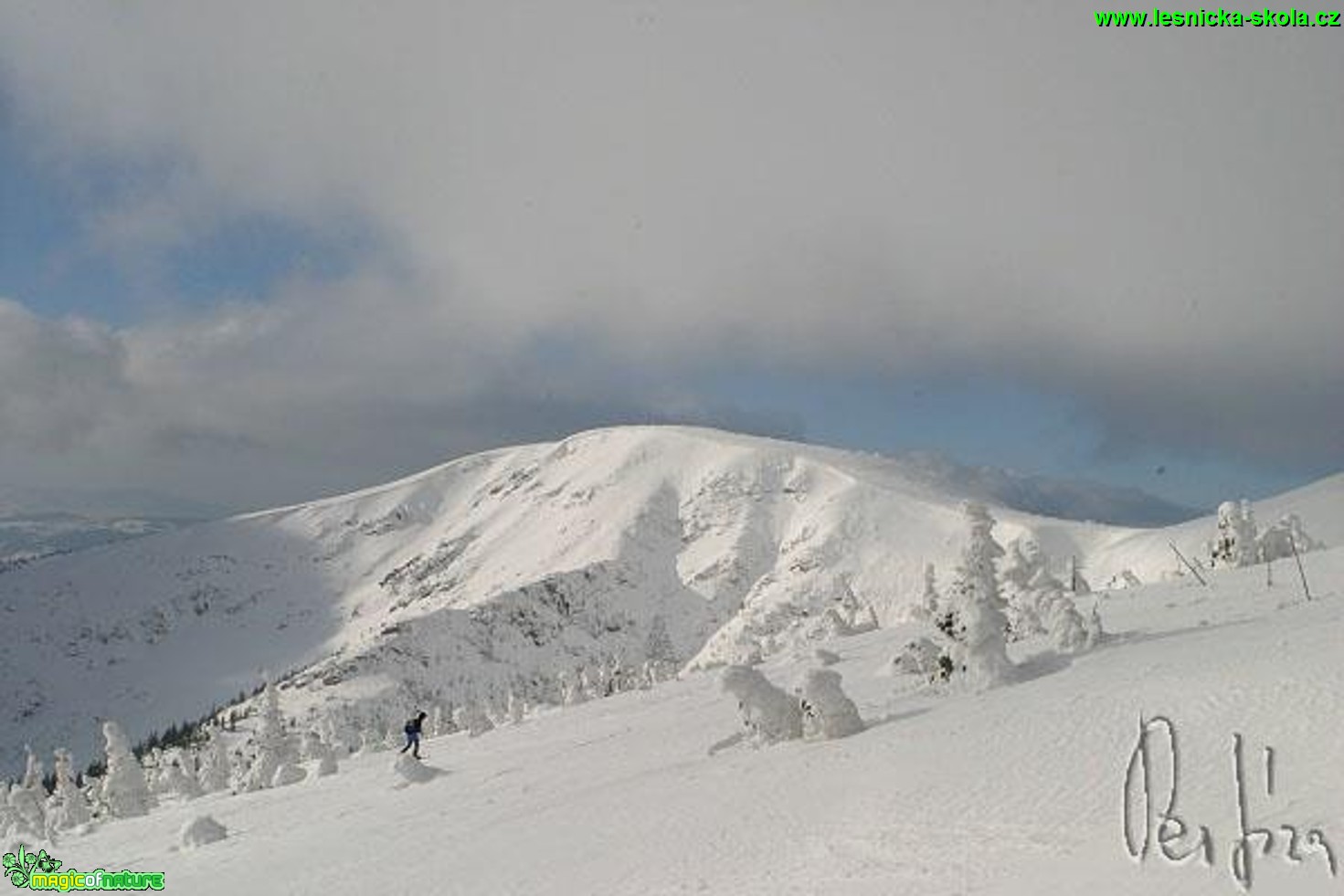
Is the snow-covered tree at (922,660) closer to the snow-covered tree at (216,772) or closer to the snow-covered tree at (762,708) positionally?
the snow-covered tree at (762,708)

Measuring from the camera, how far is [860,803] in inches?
835

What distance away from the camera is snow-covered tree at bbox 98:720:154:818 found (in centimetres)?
6969

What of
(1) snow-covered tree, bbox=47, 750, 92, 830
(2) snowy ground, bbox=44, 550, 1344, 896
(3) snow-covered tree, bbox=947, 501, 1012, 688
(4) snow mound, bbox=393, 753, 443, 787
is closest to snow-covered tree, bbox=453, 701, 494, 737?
(4) snow mound, bbox=393, 753, 443, 787

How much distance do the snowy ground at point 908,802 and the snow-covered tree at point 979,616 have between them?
39.6 inches

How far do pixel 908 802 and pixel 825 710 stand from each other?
8513 mm

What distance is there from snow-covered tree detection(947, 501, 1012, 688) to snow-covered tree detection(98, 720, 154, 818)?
58.4 m

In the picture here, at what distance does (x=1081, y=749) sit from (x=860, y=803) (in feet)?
14.2

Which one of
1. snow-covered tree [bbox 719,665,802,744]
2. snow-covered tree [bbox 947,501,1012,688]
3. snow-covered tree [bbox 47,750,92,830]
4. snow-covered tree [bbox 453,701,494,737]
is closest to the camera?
snow-covered tree [bbox 719,665,802,744]

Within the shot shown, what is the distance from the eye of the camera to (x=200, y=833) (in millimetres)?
34562

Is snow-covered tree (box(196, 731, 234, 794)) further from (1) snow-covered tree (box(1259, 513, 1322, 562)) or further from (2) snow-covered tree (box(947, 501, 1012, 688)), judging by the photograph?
(1) snow-covered tree (box(1259, 513, 1322, 562))

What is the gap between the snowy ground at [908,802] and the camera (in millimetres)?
16547

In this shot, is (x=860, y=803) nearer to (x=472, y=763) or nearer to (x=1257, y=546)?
(x=472, y=763)
